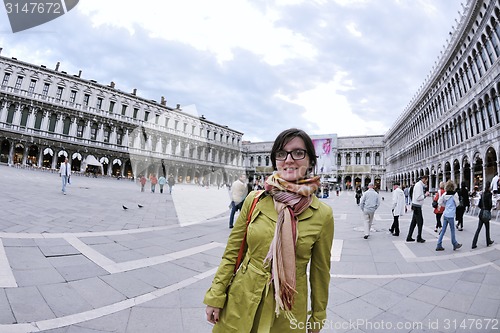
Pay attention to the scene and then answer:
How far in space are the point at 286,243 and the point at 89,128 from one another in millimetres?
45632

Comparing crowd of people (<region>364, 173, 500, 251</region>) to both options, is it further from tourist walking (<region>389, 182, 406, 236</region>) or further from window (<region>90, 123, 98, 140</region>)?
window (<region>90, 123, 98, 140</region>)

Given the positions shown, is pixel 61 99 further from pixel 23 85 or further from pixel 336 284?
pixel 336 284

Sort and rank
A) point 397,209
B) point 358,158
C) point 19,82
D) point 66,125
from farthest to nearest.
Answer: point 358,158, point 66,125, point 19,82, point 397,209

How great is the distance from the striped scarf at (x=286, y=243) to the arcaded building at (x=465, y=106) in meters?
23.1

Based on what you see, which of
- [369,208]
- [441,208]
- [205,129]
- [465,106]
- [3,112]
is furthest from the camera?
[205,129]

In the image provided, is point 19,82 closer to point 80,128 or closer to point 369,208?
point 80,128

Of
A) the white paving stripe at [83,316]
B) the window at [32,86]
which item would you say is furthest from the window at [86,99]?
the white paving stripe at [83,316]

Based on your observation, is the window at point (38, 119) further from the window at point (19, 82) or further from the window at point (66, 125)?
the window at point (19, 82)

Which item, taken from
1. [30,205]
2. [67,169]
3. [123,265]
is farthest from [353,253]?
[67,169]

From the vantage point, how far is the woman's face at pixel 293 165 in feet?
5.22

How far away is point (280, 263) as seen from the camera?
138 centimetres

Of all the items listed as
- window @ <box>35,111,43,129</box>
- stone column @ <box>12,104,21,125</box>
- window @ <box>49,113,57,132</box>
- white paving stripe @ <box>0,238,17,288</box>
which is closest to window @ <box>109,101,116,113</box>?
window @ <box>49,113,57,132</box>

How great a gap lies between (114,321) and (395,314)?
10.0 ft

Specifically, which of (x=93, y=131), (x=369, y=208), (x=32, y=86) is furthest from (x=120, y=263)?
(x=32, y=86)
